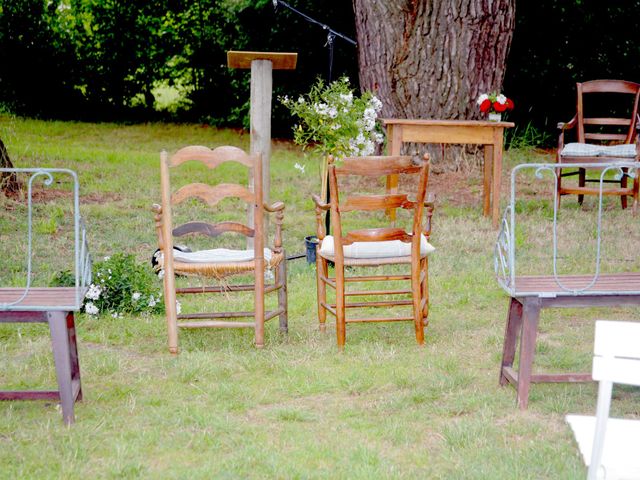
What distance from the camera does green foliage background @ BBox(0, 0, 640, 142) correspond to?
Result: 13.7 m

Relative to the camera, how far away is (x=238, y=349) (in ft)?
16.4

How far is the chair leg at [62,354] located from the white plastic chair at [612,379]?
2.15 meters

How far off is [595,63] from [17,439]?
468 inches

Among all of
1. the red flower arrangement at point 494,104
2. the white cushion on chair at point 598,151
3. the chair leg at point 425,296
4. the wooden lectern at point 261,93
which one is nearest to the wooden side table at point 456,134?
the red flower arrangement at point 494,104

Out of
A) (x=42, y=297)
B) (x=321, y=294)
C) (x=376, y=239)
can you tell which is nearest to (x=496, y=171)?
(x=321, y=294)

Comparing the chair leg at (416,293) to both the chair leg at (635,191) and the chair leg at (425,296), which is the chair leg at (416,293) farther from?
the chair leg at (635,191)

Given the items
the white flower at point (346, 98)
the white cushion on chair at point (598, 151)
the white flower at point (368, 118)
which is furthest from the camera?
the white cushion on chair at point (598, 151)

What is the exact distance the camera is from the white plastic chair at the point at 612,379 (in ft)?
6.79

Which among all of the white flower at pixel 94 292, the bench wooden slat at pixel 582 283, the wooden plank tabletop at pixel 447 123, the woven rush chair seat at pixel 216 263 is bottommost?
the white flower at pixel 94 292

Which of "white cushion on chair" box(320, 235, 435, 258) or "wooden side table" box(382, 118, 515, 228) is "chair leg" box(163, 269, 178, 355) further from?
"wooden side table" box(382, 118, 515, 228)

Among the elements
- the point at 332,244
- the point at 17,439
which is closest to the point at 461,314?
the point at 332,244

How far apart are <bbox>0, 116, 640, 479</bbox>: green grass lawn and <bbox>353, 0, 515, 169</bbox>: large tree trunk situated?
12.2ft

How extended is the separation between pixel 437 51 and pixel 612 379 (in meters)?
8.66

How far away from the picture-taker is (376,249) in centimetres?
506
